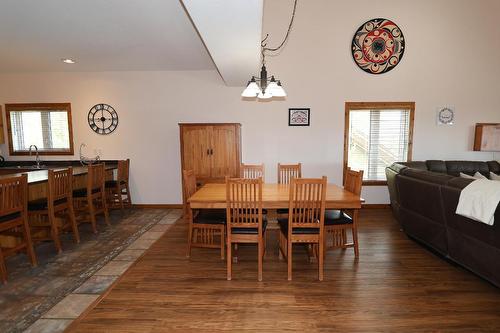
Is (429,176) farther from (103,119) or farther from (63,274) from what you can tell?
(103,119)

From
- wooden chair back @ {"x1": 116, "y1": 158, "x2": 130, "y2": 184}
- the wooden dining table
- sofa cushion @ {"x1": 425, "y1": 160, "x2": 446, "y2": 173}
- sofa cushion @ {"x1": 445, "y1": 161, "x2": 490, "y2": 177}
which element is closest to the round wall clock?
sofa cushion @ {"x1": 425, "y1": 160, "x2": 446, "y2": 173}

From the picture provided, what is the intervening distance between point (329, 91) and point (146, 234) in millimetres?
3878

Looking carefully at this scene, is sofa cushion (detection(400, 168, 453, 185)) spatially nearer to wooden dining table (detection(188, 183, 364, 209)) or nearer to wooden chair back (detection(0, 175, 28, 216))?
wooden dining table (detection(188, 183, 364, 209))

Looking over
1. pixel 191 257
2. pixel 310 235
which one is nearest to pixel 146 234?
pixel 191 257

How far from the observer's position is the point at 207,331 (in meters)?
1.78

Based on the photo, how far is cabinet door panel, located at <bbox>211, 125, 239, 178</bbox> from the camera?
4.24 m

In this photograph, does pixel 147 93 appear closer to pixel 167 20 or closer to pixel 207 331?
pixel 167 20

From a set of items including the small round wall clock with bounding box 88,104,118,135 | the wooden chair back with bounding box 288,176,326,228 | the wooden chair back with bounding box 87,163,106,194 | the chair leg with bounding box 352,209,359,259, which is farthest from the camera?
the small round wall clock with bounding box 88,104,118,135

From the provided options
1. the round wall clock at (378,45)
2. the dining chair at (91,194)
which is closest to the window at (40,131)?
the dining chair at (91,194)

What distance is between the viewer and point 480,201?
2039 mm

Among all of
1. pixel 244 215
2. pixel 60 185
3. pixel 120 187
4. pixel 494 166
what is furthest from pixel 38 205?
pixel 494 166

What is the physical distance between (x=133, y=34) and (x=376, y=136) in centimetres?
430

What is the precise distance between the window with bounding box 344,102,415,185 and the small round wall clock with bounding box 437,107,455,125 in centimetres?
50

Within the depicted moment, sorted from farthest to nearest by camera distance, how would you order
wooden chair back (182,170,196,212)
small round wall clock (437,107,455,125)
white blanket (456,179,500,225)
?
small round wall clock (437,107,455,125) → wooden chair back (182,170,196,212) → white blanket (456,179,500,225)
